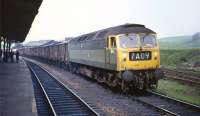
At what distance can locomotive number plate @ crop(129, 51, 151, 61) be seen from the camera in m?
16.6

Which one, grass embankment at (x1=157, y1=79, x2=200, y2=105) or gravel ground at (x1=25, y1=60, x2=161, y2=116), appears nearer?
gravel ground at (x1=25, y1=60, x2=161, y2=116)

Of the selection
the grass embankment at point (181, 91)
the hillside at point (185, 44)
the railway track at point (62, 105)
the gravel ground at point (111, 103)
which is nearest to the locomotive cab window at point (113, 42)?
the gravel ground at point (111, 103)

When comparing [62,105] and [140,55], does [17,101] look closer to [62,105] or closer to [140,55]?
[62,105]

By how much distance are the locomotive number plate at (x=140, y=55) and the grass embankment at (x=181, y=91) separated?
7.16 feet

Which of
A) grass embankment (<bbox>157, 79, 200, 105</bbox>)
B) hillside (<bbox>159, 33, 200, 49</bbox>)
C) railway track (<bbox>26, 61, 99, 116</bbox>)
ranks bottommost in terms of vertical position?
railway track (<bbox>26, 61, 99, 116</bbox>)

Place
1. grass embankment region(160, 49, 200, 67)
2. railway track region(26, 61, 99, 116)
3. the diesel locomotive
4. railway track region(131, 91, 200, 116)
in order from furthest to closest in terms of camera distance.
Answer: grass embankment region(160, 49, 200, 67), the diesel locomotive, railway track region(26, 61, 99, 116), railway track region(131, 91, 200, 116)

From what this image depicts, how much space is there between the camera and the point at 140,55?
16.8 metres

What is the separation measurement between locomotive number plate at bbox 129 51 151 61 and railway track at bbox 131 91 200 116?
5.76 feet

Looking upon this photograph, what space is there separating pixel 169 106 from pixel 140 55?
369 cm

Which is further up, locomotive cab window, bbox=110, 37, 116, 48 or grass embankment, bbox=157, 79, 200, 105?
locomotive cab window, bbox=110, 37, 116, 48

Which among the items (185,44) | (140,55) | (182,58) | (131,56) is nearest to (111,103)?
(131,56)

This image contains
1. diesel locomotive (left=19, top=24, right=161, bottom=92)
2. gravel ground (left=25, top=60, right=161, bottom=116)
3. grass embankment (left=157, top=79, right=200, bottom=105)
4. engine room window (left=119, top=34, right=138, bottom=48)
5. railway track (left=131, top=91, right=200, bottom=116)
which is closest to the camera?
railway track (left=131, top=91, right=200, bottom=116)

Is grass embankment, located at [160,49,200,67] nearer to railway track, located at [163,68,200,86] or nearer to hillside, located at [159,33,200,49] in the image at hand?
railway track, located at [163,68,200,86]

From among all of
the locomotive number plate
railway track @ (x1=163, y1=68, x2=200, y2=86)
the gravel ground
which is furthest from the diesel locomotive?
railway track @ (x1=163, y1=68, x2=200, y2=86)
